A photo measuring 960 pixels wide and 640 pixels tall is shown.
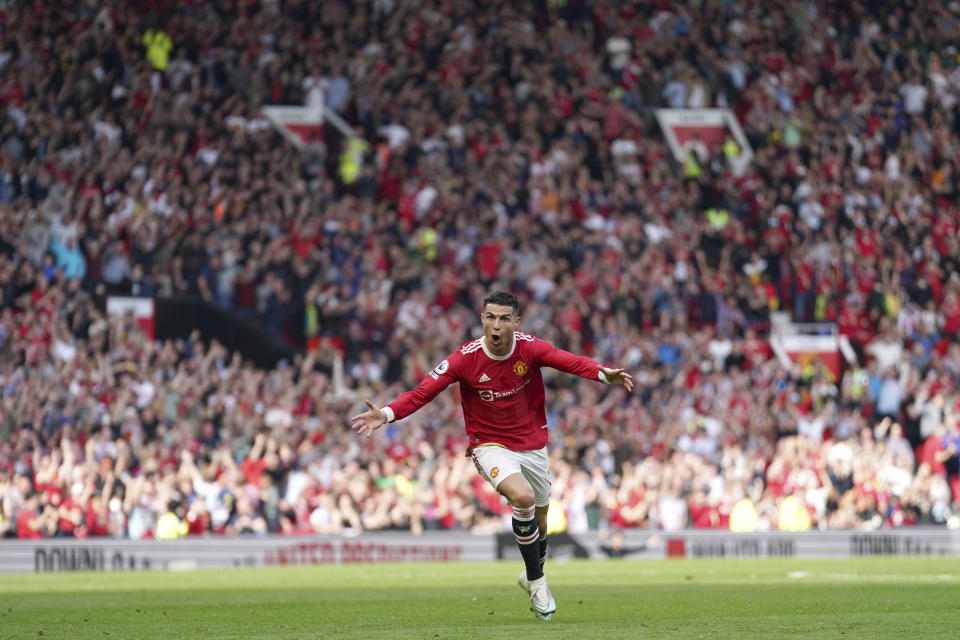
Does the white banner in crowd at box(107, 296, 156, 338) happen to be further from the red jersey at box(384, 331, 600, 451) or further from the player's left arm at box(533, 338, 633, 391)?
the player's left arm at box(533, 338, 633, 391)

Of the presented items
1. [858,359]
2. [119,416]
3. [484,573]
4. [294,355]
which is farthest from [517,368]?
[858,359]

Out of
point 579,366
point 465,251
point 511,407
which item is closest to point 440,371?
point 511,407

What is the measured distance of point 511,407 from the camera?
39.5 feet

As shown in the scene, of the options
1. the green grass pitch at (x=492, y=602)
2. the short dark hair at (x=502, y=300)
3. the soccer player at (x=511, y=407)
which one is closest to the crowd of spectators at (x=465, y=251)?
the green grass pitch at (x=492, y=602)

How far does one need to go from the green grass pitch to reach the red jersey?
1381mm

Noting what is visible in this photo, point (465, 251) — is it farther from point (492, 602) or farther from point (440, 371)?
point (440, 371)

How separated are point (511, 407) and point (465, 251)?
18509 millimetres

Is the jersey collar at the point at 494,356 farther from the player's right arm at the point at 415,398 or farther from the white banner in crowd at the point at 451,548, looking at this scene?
the white banner in crowd at the point at 451,548

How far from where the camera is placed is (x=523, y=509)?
1171cm

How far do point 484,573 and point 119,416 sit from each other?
7937mm

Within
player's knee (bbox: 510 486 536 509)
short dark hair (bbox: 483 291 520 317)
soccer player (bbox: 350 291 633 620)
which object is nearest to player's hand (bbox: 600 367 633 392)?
soccer player (bbox: 350 291 633 620)

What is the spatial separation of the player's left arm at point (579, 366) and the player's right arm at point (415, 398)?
615 mm

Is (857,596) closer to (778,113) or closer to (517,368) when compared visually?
(517,368)

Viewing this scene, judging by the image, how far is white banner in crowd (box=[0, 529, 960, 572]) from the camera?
22.2m
